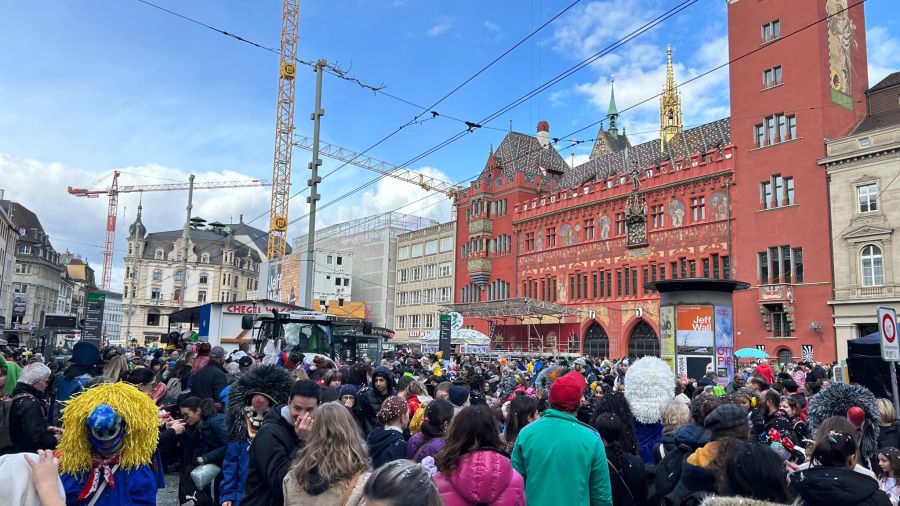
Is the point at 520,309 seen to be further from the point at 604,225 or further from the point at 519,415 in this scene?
the point at 519,415

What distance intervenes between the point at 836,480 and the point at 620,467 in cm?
149

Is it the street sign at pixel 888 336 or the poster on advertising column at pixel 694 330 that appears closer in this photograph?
the street sign at pixel 888 336

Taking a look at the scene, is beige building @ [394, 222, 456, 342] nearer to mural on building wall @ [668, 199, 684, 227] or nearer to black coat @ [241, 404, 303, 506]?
mural on building wall @ [668, 199, 684, 227]

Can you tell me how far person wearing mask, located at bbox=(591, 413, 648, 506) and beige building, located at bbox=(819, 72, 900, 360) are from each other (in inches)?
1241

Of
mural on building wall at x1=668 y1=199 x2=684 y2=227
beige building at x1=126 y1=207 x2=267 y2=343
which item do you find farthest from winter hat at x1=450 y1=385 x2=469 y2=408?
beige building at x1=126 y1=207 x2=267 y2=343

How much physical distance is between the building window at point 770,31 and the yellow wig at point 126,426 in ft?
132

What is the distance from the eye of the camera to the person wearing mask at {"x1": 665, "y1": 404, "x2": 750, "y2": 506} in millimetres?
4273

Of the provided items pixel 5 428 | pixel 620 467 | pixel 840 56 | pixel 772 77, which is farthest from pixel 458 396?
pixel 840 56

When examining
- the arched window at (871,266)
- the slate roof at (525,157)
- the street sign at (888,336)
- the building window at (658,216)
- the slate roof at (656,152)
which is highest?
the slate roof at (525,157)

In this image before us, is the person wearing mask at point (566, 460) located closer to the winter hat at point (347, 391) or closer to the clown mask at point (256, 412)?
the clown mask at point (256, 412)

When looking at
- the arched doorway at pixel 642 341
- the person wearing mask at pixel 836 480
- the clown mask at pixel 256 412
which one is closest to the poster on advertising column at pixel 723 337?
the person wearing mask at pixel 836 480

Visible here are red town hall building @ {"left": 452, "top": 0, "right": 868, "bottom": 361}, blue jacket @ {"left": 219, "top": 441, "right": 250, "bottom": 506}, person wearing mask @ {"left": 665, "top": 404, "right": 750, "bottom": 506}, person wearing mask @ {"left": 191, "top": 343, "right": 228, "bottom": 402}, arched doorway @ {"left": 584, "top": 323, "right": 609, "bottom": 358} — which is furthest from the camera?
arched doorway @ {"left": 584, "top": 323, "right": 609, "bottom": 358}

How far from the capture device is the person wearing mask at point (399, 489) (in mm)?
2162

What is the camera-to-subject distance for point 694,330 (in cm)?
1927
